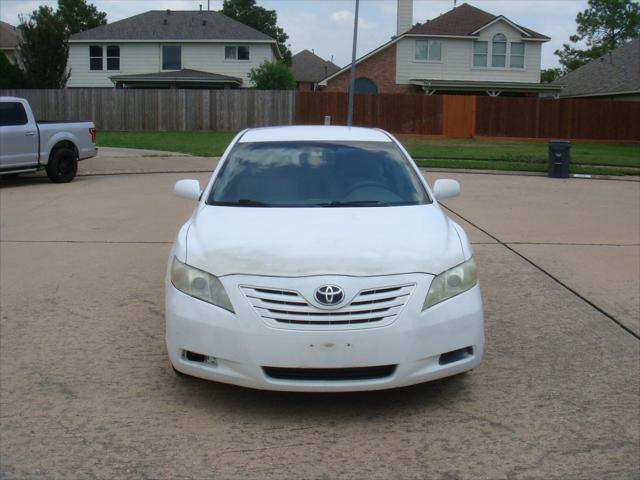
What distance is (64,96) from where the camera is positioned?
3888 centimetres

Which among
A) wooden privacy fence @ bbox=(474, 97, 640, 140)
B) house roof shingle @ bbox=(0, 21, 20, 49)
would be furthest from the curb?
house roof shingle @ bbox=(0, 21, 20, 49)

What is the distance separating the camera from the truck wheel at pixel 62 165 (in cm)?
1692

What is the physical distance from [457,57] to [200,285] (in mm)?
43901

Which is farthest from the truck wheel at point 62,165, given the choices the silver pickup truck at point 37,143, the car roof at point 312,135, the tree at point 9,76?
the tree at point 9,76

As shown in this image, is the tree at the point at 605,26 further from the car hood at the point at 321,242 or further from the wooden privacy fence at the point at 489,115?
the car hood at the point at 321,242

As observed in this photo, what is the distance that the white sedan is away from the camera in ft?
14.3

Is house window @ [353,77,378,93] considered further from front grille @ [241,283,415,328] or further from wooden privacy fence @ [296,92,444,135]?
front grille @ [241,283,415,328]

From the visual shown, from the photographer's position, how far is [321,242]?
4738mm

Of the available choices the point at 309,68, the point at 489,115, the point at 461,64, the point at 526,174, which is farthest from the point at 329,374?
the point at 309,68

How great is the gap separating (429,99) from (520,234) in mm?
27828

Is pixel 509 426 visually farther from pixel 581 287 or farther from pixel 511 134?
pixel 511 134

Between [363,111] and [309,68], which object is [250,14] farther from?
[363,111]

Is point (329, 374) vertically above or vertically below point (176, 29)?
below

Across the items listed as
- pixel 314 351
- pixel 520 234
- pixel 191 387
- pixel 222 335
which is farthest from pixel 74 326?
pixel 520 234
